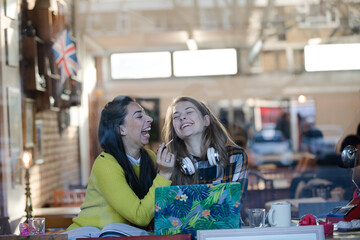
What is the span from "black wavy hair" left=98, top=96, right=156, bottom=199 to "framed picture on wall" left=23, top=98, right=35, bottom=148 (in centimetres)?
222

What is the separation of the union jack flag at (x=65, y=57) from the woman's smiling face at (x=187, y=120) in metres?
2.48

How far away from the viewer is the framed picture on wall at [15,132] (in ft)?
14.9

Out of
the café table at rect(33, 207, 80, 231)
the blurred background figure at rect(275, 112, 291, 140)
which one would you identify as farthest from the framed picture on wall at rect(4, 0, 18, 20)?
the blurred background figure at rect(275, 112, 291, 140)

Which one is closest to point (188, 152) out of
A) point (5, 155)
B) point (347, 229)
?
point (347, 229)

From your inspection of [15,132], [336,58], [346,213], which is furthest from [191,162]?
[15,132]

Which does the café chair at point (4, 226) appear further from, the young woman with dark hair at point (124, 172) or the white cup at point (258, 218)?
the white cup at point (258, 218)

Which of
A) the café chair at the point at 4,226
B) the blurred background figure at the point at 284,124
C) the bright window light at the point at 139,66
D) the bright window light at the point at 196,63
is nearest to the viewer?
the café chair at the point at 4,226

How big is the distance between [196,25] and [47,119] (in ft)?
8.84

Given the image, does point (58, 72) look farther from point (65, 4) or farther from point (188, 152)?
point (188, 152)

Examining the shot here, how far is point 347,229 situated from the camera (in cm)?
250

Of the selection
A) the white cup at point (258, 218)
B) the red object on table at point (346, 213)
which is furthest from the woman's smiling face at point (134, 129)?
the red object on table at point (346, 213)

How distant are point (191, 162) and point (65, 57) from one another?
8.74 feet

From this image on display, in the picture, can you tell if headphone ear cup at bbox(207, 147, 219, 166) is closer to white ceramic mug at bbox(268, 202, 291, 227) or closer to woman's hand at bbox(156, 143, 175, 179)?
woman's hand at bbox(156, 143, 175, 179)

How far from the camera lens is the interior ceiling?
20.7 ft
